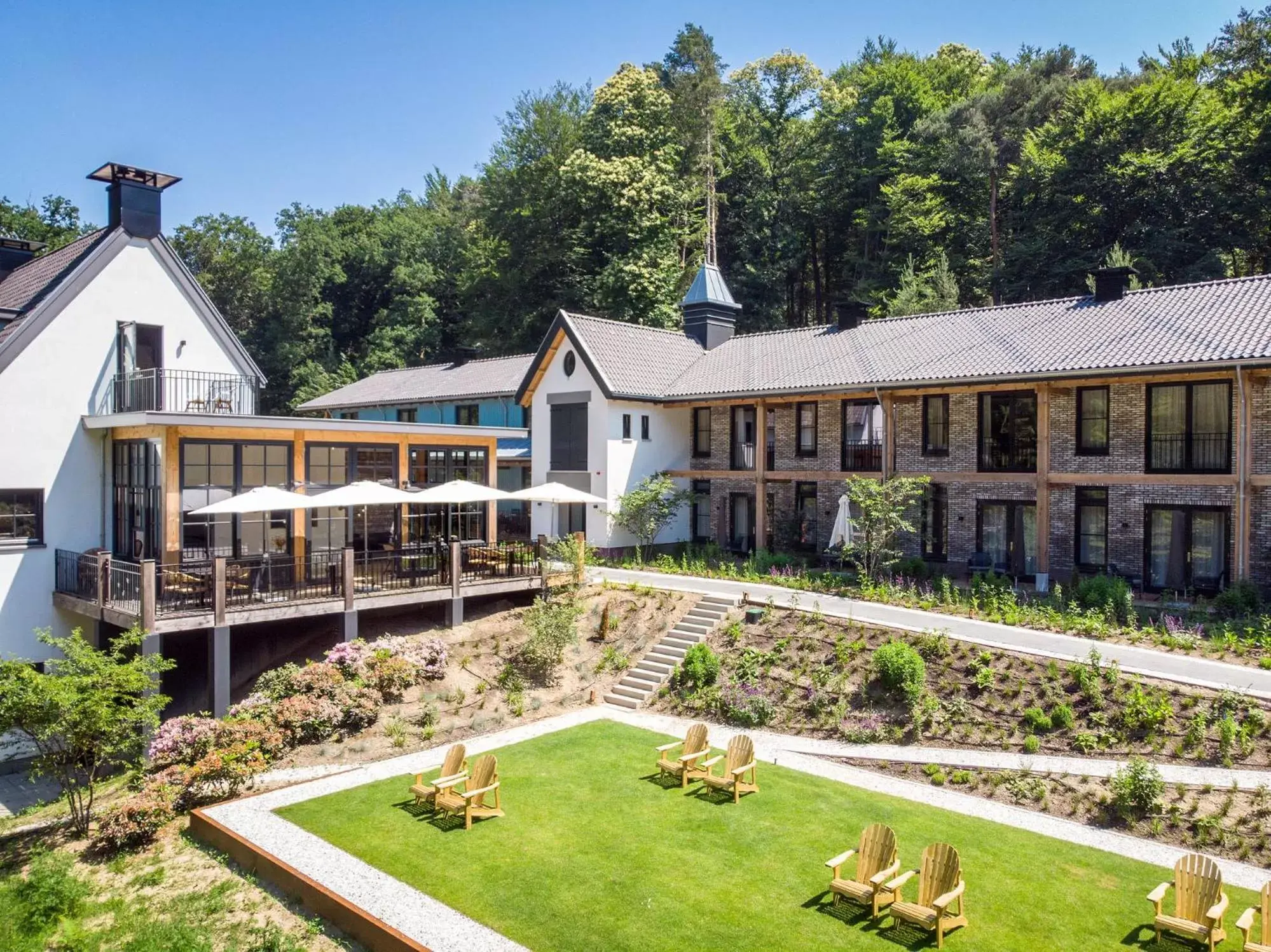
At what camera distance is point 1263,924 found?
848 cm

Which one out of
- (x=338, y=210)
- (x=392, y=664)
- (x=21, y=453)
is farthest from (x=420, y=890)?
(x=338, y=210)

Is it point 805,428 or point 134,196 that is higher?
point 134,196

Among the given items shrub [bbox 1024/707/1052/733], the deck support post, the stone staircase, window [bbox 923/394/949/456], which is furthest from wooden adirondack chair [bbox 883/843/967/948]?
window [bbox 923/394/949/456]

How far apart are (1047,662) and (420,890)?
36.9ft

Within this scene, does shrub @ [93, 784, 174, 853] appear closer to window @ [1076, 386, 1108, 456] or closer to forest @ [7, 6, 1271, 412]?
window @ [1076, 386, 1108, 456]

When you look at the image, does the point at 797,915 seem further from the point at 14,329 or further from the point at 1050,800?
the point at 14,329

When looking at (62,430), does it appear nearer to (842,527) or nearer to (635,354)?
(635,354)

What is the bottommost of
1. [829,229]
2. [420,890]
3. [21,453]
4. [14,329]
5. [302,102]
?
[420,890]

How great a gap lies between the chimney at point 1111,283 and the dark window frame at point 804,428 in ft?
27.9

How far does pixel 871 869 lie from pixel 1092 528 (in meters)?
16.1

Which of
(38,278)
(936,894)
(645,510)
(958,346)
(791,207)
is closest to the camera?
(936,894)

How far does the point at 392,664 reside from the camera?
17.5 metres

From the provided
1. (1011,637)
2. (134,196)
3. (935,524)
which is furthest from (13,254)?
(1011,637)

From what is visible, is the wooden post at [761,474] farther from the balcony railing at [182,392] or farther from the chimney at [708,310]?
the balcony railing at [182,392]
